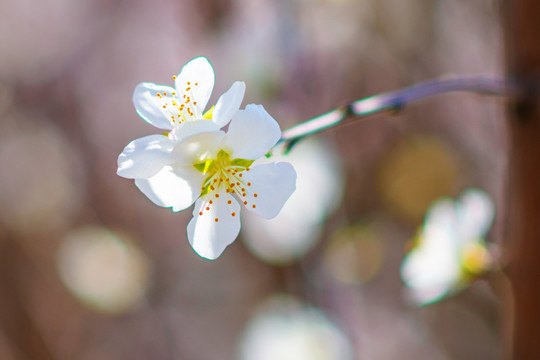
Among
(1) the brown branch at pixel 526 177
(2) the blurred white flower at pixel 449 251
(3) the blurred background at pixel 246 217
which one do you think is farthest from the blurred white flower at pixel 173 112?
(3) the blurred background at pixel 246 217

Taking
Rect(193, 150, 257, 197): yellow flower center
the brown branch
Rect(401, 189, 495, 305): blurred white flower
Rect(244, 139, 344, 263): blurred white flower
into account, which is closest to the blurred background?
Rect(244, 139, 344, 263): blurred white flower

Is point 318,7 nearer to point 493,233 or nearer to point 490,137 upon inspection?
point 490,137

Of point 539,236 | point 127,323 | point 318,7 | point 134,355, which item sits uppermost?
point 318,7

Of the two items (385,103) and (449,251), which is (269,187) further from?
(449,251)

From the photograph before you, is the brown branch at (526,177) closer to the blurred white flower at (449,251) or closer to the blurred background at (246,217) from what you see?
the blurred white flower at (449,251)

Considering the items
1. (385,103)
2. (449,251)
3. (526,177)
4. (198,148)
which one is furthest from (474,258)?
(198,148)

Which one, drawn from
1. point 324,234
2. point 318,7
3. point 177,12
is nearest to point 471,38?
point 318,7

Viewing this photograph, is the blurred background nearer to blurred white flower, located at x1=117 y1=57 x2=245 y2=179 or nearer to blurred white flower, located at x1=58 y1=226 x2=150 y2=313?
blurred white flower, located at x1=58 y1=226 x2=150 y2=313
